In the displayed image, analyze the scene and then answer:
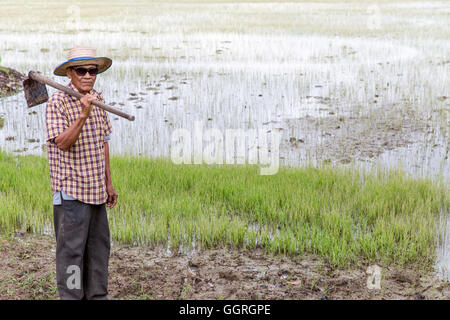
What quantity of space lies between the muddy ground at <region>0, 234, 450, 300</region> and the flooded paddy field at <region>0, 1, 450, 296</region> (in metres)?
0.61

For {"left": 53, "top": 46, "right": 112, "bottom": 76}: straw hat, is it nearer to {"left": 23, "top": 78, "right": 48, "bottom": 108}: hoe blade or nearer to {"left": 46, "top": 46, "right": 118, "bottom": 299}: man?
{"left": 46, "top": 46, "right": 118, "bottom": 299}: man

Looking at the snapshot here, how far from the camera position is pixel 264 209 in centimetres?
528

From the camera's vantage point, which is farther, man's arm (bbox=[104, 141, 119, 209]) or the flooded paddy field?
the flooded paddy field

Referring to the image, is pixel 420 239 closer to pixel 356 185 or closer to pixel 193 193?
pixel 356 185

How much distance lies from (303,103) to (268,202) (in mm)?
5188

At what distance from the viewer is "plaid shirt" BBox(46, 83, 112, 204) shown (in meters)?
3.01

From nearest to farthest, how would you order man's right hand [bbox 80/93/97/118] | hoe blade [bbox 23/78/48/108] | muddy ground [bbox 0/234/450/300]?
1. man's right hand [bbox 80/93/97/118]
2. hoe blade [bbox 23/78/48/108]
3. muddy ground [bbox 0/234/450/300]

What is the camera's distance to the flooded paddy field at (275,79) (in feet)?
26.1

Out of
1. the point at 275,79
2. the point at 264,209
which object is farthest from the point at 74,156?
the point at 275,79

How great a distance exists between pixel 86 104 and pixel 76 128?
14 cm

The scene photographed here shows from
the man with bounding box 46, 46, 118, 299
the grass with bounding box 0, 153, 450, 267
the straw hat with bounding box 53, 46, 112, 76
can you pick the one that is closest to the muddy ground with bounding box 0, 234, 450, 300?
the grass with bounding box 0, 153, 450, 267

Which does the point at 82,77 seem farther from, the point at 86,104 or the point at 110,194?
the point at 110,194

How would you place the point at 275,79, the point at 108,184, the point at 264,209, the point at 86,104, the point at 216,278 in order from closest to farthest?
the point at 86,104 → the point at 108,184 → the point at 216,278 → the point at 264,209 → the point at 275,79

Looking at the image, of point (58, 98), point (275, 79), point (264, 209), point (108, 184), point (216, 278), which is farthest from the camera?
point (275, 79)
